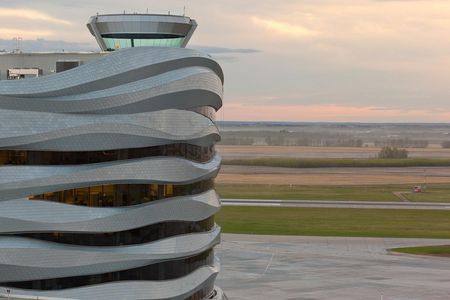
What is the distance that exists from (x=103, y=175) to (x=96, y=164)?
73 cm

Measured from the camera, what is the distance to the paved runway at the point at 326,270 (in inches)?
3556

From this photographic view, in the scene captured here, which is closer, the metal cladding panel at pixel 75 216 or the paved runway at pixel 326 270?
the metal cladding panel at pixel 75 216

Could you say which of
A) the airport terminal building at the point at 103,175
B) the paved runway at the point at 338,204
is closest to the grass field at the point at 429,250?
the paved runway at the point at 338,204

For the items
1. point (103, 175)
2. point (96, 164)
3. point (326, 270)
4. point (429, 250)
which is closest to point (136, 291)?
point (103, 175)

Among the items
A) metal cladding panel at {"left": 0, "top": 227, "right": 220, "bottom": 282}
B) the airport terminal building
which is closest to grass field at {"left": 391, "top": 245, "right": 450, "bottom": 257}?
the airport terminal building

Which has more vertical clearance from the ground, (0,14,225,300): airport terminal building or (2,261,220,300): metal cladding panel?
(0,14,225,300): airport terminal building

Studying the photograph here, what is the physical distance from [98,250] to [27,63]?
14436mm

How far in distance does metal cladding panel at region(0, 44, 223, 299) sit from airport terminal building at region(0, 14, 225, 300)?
58 millimetres

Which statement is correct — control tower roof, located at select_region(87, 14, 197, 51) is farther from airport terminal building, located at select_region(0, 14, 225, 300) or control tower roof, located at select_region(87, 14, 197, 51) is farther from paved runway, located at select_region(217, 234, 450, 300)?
paved runway, located at select_region(217, 234, 450, 300)

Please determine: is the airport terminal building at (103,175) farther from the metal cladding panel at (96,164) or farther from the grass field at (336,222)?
the grass field at (336,222)

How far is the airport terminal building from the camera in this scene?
5816 cm

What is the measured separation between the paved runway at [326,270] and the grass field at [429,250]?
85.2 inches

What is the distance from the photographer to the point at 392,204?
168m

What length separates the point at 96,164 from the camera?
60.0 m
